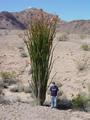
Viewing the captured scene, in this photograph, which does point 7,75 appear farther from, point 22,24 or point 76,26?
point 22,24

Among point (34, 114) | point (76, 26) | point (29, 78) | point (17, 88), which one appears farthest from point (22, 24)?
point (34, 114)

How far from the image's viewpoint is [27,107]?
17641 millimetres

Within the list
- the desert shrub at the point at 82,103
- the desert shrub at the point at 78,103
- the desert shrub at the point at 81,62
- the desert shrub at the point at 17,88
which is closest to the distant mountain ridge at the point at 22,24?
the desert shrub at the point at 81,62

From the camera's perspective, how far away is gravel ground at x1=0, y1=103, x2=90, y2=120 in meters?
15.6

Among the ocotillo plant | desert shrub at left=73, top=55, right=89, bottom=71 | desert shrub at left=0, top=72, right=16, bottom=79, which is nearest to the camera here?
the ocotillo plant

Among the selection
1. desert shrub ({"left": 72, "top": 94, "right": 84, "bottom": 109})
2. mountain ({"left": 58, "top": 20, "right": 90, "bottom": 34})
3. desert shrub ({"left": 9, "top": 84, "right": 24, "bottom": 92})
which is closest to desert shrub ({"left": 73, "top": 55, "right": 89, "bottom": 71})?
desert shrub ({"left": 9, "top": 84, "right": 24, "bottom": 92})

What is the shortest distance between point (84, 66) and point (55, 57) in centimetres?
403

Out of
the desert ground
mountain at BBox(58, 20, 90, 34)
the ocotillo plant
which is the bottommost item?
mountain at BBox(58, 20, 90, 34)

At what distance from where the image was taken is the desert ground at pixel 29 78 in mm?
16500

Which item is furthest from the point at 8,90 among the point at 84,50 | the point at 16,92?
the point at 84,50

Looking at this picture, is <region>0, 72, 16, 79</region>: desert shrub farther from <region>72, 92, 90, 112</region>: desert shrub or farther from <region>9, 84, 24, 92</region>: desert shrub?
<region>72, 92, 90, 112</region>: desert shrub

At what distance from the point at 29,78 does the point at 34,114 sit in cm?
1355

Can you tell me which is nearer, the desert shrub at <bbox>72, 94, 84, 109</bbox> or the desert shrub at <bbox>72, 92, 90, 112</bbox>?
the desert shrub at <bbox>72, 92, 90, 112</bbox>

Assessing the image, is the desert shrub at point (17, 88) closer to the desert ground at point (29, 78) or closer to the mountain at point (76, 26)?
the desert ground at point (29, 78)
